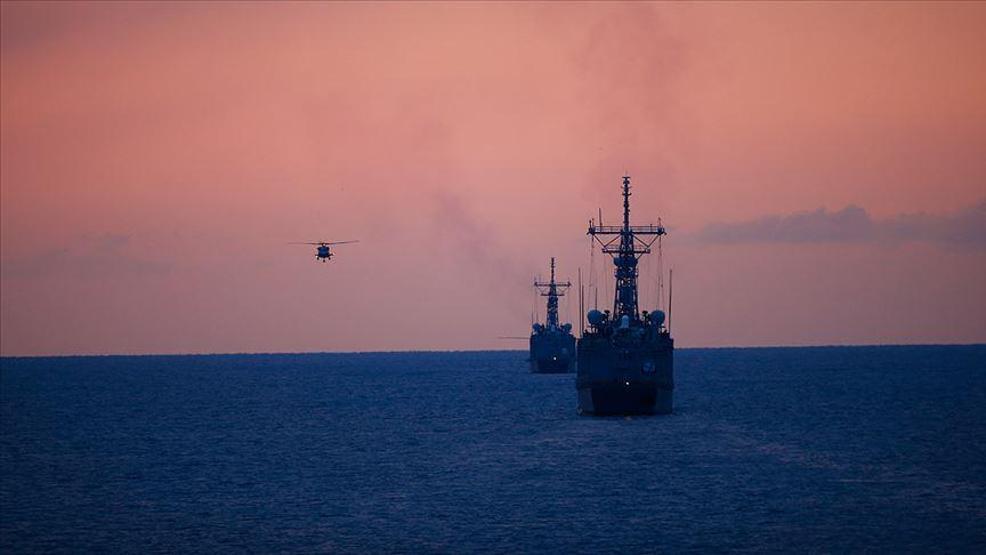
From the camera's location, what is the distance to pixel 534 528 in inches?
2298

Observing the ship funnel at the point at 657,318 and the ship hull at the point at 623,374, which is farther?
the ship funnel at the point at 657,318

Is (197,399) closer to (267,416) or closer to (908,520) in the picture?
(267,416)

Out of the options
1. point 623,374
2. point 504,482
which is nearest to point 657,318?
point 623,374

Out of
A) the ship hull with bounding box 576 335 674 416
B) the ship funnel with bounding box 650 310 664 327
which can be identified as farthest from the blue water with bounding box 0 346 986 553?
the ship funnel with bounding box 650 310 664 327

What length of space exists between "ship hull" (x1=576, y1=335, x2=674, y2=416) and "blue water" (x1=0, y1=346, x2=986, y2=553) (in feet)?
6.18

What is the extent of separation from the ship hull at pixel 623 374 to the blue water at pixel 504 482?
1.88m

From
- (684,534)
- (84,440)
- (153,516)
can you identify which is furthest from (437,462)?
(84,440)

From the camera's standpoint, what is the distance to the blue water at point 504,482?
185ft

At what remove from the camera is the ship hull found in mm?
101125

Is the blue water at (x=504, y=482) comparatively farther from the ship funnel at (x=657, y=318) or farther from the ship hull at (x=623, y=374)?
the ship funnel at (x=657, y=318)

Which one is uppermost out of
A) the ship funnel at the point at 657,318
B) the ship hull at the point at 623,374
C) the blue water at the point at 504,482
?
the ship funnel at the point at 657,318

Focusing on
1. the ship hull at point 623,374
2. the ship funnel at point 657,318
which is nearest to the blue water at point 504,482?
the ship hull at point 623,374

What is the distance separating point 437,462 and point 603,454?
1112cm

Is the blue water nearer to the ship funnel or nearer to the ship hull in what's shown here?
the ship hull
